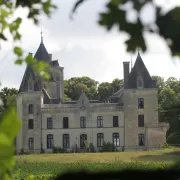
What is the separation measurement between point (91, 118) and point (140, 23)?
38.1m

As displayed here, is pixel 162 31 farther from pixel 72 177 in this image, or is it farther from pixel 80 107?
pixel 80 107

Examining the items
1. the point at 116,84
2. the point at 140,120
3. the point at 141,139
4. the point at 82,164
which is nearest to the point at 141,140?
the point at 141,139

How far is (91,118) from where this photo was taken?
128 ft

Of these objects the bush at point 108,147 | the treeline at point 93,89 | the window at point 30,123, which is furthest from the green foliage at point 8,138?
the treeline at point 93,89

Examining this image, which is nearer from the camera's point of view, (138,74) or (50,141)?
(50,141)

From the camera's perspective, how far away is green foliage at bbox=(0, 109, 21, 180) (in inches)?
30.4

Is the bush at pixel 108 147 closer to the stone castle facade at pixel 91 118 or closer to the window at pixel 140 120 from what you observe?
the stone castle facade at pixel 91 118

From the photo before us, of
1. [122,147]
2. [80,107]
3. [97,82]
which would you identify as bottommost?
[122,147]

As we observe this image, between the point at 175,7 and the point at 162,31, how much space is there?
41 millimetres

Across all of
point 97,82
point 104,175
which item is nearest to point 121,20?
point 104,175

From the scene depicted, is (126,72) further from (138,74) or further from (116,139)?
(116,139)

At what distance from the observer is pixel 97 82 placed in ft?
193

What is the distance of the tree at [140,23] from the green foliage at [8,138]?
203 mm

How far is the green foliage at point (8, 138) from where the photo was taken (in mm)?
773
